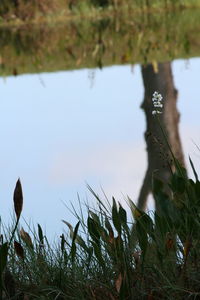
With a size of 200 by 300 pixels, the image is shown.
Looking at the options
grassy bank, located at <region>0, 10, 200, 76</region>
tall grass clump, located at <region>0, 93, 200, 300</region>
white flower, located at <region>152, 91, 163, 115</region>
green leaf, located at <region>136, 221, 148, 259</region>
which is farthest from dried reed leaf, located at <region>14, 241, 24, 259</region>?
grassy bank, located at <region>0, 10, 200, 76</region>

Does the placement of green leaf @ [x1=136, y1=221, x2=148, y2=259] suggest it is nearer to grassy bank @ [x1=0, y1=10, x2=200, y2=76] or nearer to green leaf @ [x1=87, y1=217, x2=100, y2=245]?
green leaf @ [x1=87, y1=217, x2=100, y2=245]

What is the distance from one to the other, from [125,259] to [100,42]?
1198 cm

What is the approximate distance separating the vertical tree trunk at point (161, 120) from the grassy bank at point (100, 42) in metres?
1.71

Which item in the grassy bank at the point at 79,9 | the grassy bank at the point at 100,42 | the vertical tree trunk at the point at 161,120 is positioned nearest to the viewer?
the vertical tree trunk at the point at 161,120

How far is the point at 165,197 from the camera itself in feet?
7.93

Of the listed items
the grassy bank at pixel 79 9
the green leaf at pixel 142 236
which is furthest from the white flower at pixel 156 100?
the grassy bank at pixel 79 9

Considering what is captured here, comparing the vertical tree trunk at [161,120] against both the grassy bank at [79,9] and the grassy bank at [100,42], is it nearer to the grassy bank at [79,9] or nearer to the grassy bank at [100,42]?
the grassy bank at [100,42]

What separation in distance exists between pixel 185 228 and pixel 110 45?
11.2 meters

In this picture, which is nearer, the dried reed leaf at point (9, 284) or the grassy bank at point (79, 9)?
the dried reed leaf at point (9, 284)

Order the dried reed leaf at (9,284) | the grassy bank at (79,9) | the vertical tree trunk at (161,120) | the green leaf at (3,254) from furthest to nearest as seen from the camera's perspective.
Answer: the grassy bank at (79,9)
the vertical tree trunk at (161,120)
the dried reed leaf at (9,284)
the green leaf at (3,254)

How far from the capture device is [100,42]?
558 inches

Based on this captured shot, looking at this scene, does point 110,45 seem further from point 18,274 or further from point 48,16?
point 18,274

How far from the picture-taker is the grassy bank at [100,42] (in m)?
12.5

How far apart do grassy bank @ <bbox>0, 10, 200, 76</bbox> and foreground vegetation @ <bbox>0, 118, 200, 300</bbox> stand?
915cm
